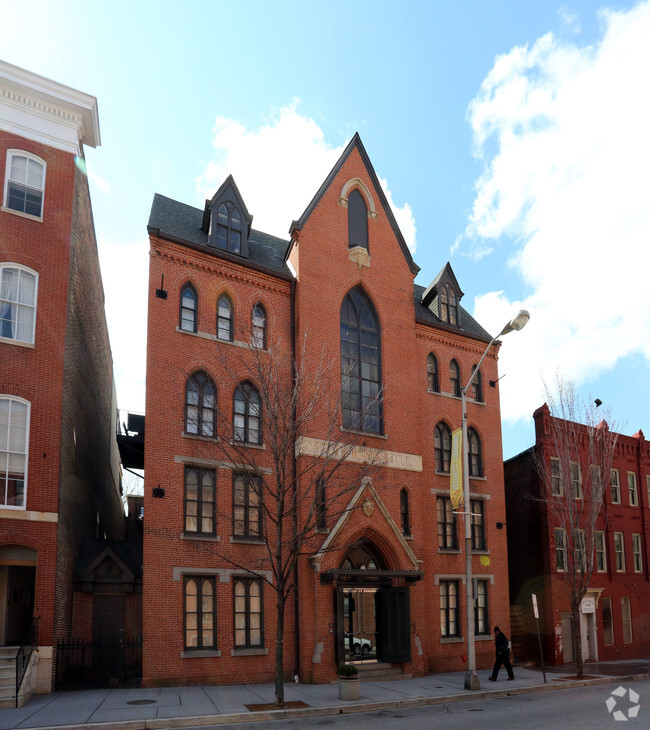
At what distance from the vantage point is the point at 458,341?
30.5 m

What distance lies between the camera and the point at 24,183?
20.8m

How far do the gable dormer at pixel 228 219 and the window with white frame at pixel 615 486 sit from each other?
72.0 feet

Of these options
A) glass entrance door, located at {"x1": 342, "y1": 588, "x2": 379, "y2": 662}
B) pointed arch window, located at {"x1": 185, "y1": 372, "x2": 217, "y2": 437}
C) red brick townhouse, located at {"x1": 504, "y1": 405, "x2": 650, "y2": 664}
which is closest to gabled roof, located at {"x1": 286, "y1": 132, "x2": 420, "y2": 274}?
pointed arch window, located at {"x1": 185, "y1": 372, "x2": 217, "y2": 437}

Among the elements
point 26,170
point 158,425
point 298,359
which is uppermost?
point 26,170

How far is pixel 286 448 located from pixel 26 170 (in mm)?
10704

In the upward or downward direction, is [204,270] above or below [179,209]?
below

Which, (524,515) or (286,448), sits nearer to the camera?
(286,448)

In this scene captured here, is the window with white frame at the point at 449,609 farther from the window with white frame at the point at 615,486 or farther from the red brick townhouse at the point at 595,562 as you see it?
the window with white frame at the point at 615,486

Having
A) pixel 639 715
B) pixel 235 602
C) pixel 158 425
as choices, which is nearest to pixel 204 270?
pixel 158 425

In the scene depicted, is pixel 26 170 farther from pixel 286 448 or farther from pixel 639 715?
pixel 639 715

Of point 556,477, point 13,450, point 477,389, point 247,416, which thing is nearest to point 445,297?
point 477,389

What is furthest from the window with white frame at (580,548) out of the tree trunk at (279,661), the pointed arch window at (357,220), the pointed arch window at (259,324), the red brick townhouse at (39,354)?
the red brick townhouse at (39,354)

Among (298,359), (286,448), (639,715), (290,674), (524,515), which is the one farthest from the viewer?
(524,515)

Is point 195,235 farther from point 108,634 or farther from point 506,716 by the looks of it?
point 506,716
